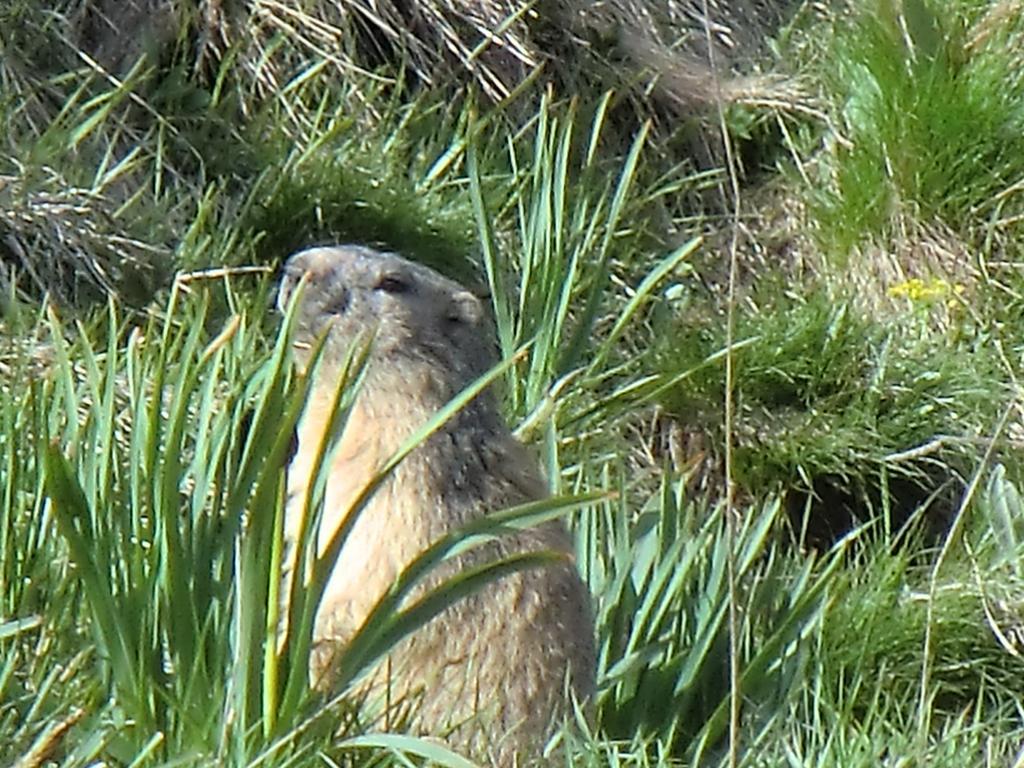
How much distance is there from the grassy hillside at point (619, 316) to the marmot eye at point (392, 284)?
26 centimetres

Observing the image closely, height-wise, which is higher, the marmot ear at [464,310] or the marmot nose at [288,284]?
the marmot ear at [464,310]

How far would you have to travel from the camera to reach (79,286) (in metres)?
4.79

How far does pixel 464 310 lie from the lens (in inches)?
161

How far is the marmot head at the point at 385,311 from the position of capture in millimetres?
3959

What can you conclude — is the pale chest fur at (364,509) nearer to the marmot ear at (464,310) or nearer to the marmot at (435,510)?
the marmot at (435,510)

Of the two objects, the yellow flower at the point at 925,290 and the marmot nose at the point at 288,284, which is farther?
the yellow flower at the point at 925,290

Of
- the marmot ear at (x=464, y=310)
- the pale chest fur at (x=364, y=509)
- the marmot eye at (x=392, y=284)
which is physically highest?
the marmot ear at (x=464, y=310)

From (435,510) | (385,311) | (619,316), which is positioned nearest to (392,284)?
(385,311)

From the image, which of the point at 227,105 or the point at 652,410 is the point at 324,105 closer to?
the point at 227,105

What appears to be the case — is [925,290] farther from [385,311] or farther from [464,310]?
[385,311]

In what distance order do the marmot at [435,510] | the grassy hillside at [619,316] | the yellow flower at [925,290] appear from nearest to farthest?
the grassy hillside at [619,316] < the marmot at [435,510] < the yellow flower at [925,290]

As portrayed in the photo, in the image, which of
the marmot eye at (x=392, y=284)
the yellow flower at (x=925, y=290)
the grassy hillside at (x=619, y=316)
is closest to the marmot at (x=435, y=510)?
the marmot eye at (x=392, y=284)

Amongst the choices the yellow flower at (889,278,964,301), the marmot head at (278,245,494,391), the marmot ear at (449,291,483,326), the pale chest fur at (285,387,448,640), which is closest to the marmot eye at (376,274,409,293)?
the marmot head at (278,245,494,391)

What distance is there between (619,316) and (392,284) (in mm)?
1391
